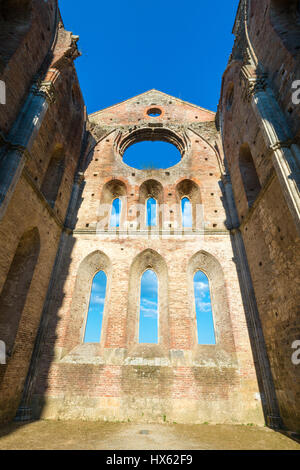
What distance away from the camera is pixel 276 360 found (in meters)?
6.70

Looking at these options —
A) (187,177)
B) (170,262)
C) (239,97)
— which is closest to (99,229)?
(170,262)

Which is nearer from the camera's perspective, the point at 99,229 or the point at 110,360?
the point at 110,360

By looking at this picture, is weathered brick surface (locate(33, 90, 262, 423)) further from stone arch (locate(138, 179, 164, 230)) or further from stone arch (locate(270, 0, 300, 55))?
stone arch (locate(270, 0, 300, 55))

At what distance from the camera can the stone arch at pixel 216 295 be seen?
8.23 meters

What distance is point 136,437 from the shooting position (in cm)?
535

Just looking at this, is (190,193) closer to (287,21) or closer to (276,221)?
(276,221)

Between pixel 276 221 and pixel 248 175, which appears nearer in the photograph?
pixel 276 221

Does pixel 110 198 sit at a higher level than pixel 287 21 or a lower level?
lower

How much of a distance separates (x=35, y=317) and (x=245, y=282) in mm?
7587

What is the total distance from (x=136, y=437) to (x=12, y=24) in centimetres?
1354

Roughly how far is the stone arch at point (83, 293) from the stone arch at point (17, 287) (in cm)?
186

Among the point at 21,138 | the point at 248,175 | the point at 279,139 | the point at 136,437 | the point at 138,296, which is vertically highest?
the point at 248,175

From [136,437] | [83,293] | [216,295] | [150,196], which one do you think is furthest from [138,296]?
[150,196]
